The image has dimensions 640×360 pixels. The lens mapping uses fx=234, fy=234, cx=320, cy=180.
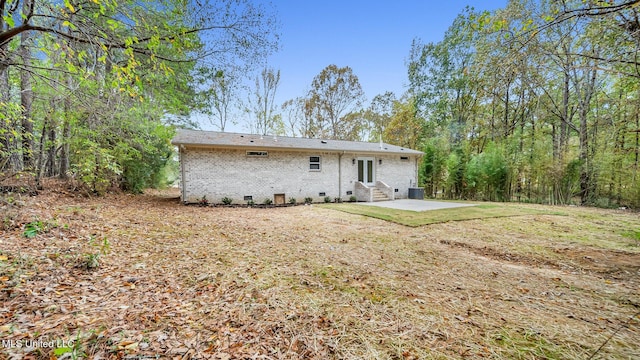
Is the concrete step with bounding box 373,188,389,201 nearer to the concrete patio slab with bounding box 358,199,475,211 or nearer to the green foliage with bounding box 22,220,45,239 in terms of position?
the concrete patio slab with bounding box 358,199,475,211

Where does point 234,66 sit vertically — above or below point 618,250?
above

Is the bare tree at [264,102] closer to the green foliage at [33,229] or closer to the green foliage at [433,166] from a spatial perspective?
the green foliage at [433,166]

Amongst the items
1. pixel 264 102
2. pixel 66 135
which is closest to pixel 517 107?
pixel 264 102

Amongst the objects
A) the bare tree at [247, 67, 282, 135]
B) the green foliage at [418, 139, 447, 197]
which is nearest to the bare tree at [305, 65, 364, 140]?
the bare tree at [247, 67, 282, 135]

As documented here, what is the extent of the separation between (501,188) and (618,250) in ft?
34.1

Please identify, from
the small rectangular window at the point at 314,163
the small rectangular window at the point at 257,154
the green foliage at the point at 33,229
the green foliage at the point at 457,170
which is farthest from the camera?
the green foliage at the point at 457,170

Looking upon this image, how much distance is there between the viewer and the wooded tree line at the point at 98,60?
3156 millimetres

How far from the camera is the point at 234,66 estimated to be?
495 cm

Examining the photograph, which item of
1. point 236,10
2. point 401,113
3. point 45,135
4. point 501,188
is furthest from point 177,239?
point 401,113

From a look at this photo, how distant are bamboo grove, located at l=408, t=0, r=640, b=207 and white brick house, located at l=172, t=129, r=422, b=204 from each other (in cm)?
449

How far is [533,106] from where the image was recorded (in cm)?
1625

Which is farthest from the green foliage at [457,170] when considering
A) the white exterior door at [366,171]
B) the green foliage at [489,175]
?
the white exterior door at [366,171]

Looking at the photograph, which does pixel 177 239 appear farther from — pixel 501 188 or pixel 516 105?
pixel 516 105

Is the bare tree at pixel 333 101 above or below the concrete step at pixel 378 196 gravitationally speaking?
above
